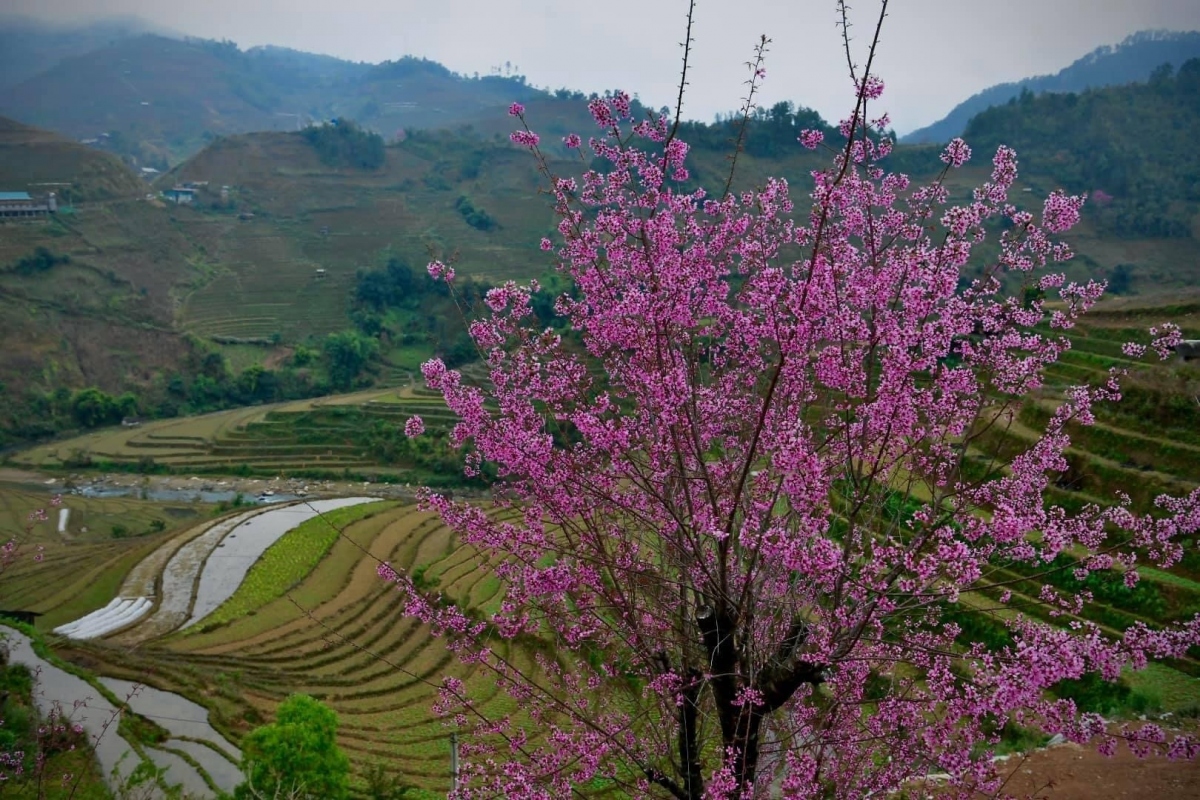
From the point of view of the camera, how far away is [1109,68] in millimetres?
178375

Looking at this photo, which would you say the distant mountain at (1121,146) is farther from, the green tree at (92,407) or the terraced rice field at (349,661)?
the green tree at (92,407)

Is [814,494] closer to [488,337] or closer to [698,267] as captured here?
[698,267]

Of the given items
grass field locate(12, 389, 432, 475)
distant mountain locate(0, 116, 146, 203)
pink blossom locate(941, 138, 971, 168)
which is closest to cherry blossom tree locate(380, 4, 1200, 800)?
pink blossom locate(941, 138, 971, 168)

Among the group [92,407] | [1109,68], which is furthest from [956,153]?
[1109,68]

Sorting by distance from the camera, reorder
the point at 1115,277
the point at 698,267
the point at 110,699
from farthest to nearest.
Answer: the point at 1115,277
the point at 110,699
the point at 698,267

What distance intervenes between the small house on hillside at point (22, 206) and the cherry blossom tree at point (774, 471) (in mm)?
89165

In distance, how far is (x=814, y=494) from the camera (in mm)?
3707

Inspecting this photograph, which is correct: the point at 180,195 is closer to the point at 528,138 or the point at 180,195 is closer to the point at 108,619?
the point at 108,619

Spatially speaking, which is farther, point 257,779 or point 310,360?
point 310,360

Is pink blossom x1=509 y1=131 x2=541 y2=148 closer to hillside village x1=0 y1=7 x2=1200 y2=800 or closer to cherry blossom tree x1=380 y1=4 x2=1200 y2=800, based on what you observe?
cherry blossom tree x1=380 y1=4 x2=1200 y2=800

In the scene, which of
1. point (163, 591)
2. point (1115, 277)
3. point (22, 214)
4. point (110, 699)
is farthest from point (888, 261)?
point (22, 214)

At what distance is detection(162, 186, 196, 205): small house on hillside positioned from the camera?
8600 centimetres

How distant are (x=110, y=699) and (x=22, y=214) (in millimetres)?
76791

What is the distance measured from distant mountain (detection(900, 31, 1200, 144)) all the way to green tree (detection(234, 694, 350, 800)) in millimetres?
183835
